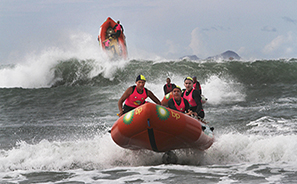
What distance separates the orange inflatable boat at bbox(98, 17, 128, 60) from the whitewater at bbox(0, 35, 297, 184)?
531mm

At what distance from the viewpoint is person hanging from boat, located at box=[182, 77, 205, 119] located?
6.16 meters

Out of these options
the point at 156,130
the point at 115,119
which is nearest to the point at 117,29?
the point at 115,119

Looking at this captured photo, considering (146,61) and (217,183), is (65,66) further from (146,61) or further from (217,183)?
(217,183)

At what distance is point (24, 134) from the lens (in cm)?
892

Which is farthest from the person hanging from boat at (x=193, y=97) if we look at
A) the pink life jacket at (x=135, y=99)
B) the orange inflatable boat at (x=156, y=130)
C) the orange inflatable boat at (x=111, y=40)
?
the orange inflatable boat at (x=111, y=40)

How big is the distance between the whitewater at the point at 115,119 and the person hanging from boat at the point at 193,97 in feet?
2.65

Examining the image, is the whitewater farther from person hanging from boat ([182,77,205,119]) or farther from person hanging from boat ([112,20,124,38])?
person hanging from boat ([112,20,124,38])

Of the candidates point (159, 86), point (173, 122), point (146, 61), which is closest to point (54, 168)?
point (173, 122)

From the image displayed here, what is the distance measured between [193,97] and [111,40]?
1439 centimetres

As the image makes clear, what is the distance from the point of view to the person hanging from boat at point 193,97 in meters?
6.16

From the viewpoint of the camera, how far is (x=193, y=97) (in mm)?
6262

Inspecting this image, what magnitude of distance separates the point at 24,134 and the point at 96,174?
185 inches

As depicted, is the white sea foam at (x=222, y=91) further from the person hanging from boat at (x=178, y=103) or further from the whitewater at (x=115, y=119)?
the person hanging from boat at (x=178, y=103)

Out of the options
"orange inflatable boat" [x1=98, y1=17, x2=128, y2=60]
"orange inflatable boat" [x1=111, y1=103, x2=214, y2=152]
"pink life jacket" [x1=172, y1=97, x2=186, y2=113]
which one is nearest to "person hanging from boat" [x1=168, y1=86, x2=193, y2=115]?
"pink life jacket" [x1=172, y1=97, x2=186, y2=113]
